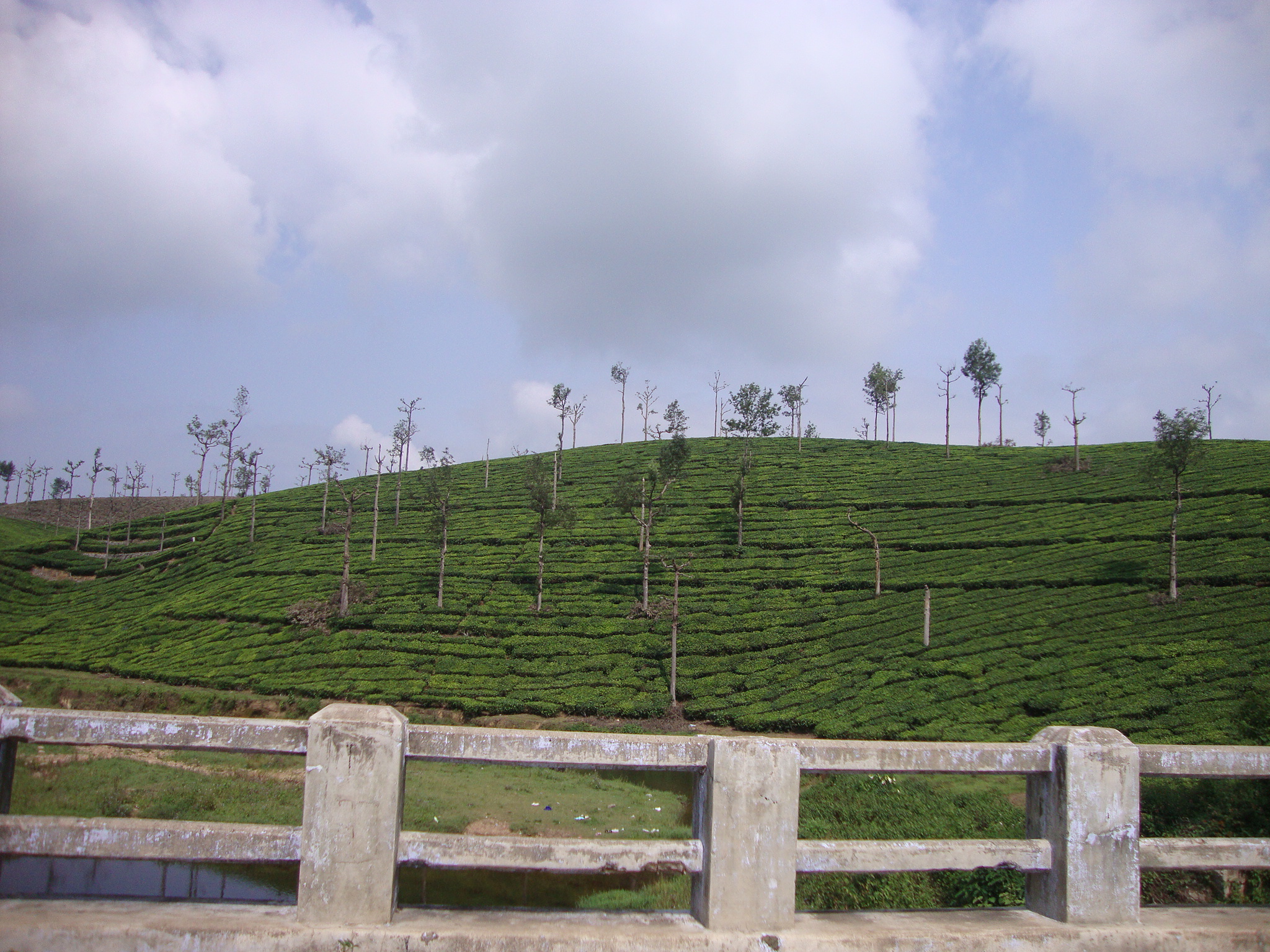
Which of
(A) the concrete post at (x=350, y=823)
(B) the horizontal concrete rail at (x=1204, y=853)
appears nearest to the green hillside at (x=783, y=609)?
(B) the horizontal concrete rail at (x=1204, y=853)

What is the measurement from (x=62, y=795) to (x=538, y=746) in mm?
16818

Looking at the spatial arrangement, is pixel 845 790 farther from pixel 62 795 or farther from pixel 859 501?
pixel 859 501

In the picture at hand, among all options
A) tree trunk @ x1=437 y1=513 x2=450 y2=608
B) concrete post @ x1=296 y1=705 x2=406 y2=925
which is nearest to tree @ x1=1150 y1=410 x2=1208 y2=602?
tree trunk @ x1=437 y1=513 x2=450 y2=608

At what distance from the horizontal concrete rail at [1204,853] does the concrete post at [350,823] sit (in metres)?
4.04

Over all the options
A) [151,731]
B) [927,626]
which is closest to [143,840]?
[151,731]

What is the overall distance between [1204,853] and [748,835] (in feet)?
8.88

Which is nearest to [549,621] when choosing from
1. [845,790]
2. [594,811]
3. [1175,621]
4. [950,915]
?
[594,811]

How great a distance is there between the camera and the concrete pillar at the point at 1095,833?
4023mm

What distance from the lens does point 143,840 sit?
3.55 meters

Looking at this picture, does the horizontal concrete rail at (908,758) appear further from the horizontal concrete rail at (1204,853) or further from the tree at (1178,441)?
the tree at (1178,441)

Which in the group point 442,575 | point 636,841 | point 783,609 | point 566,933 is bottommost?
point 566,933

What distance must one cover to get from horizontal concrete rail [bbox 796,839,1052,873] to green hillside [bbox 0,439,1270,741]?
2607cm

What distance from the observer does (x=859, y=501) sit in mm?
60375

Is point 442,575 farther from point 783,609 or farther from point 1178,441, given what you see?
point 1178,441
